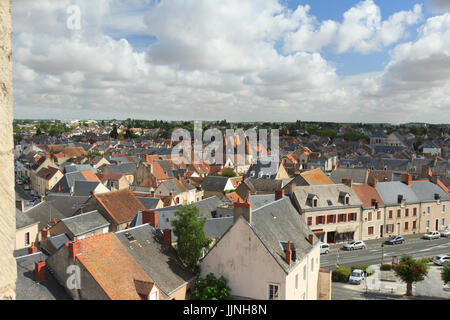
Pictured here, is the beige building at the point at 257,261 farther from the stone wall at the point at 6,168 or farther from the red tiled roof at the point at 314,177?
the red tiled roof at the point at 314,177

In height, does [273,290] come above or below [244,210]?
below

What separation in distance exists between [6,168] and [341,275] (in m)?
33.7

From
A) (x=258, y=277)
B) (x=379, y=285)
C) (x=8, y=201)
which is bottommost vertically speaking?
(x=379, y=285)

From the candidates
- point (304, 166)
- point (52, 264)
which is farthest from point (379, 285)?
point (304, 166)

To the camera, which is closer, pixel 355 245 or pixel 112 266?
pixel 112 266

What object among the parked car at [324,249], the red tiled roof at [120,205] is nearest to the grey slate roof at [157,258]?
the red tiled roof at [120,205]

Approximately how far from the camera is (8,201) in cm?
355

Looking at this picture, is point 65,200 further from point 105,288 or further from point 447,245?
point 447,245

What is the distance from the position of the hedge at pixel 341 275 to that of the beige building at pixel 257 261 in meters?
9.42

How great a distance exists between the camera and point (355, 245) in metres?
42.6

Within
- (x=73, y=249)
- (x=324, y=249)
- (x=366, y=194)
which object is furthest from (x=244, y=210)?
(x=366, y=194)

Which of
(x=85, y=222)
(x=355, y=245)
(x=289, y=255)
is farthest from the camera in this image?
(x=355, y=245)

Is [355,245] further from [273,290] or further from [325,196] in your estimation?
[273,290]

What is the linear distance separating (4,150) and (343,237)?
45802 mm
